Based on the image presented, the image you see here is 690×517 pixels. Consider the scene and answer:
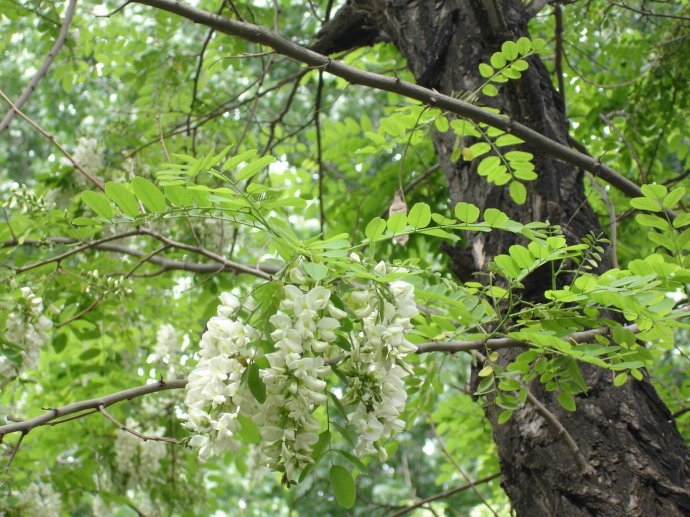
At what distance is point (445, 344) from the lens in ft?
4.29

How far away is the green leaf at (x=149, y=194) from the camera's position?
47.8 inches

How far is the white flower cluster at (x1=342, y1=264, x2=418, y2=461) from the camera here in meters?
1.14

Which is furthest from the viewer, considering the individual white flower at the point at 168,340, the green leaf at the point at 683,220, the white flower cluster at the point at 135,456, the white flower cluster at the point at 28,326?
the individual white flower at the point at 168,340

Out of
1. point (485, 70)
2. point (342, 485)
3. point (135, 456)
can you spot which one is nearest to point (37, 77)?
point (485, 70)

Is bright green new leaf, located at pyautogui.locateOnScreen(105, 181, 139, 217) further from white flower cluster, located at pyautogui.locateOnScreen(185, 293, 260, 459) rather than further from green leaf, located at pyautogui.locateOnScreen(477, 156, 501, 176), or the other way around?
green leaf, located at pyautogui.locateOnScreen(477, 156, 501, 176)

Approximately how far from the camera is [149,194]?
1223 mm

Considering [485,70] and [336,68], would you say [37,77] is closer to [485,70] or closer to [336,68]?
[336,68]

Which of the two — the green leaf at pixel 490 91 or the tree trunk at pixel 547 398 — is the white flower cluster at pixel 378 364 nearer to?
the tree trunk at pixel 547 398

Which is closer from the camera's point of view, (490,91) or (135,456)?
(490,91)

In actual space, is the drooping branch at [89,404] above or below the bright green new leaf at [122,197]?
below

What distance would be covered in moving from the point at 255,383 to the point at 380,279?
0.24 meters

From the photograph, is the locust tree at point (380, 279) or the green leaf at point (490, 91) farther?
the green leaf at point (490, 91)

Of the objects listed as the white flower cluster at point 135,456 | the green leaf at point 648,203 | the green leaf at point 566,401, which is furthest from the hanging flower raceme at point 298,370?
the white flower cluster at point 135,456

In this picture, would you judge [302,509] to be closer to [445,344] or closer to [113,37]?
[113,37]
